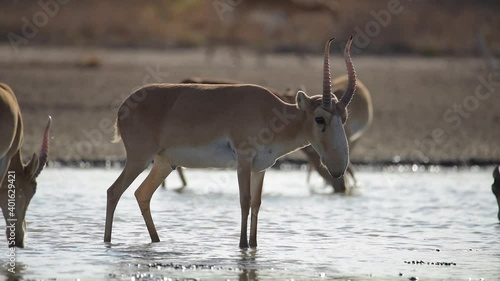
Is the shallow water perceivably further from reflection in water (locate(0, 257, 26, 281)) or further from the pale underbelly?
the pale underbelly

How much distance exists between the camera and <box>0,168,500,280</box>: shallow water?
9727 millimetres

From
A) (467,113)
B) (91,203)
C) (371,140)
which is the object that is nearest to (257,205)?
(91,203)

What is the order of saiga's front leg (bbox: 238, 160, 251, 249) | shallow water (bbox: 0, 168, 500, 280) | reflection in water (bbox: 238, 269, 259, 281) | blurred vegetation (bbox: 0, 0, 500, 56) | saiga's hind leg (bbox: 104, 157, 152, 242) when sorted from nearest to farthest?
reflection in water (bbox: 238, 269, 259, 281)
shallow water (bbox: 0, 168, 500, 280)
saiga's front leg (bbox: 238, 160, 251, 249)
saiga's hind leg (bbox: 104, 157, 152, 242)
blurred vegetation (bbox: 0, 0, 500, 56)

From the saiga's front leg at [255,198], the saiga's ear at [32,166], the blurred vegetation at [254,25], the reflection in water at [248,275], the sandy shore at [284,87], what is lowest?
the reflection in water at [248,275]

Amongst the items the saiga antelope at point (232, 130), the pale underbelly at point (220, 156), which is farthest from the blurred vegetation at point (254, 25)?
the pale underbelly at point (220, 156)

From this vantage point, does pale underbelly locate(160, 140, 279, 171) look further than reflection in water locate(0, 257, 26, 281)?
Yes

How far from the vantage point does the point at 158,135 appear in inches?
429

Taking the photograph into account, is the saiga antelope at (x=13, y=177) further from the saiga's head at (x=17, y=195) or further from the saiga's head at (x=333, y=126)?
the saiga's head at (x=333, y=126)

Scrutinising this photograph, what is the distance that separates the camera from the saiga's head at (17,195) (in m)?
10.6

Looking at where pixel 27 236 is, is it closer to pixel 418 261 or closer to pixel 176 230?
pixel 176 230

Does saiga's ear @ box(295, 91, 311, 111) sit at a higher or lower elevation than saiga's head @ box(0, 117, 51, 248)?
higher

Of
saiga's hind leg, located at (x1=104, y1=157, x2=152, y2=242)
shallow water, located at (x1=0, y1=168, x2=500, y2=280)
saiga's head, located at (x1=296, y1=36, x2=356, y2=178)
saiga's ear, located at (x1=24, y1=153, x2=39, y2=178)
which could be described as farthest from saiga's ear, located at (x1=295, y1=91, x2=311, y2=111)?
Result: saiga's ear, located at (x1=24, y1=153, x2=39, y2=178)

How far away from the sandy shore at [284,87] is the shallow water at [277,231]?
2.57 meters

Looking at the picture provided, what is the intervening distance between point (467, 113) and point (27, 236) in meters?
14.4
